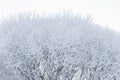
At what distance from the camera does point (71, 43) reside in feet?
83.4

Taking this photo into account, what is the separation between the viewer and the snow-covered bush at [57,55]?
2488 centimetres

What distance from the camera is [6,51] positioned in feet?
83.7

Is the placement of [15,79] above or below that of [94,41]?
below

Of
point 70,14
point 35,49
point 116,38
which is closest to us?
point 35,49

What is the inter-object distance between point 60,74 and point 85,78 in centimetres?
201

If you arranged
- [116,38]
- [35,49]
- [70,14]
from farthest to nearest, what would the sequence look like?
[70,14] → [116,38] → [35,49]

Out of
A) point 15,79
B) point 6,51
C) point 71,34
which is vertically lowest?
point 15,79

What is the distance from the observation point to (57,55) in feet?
81.6

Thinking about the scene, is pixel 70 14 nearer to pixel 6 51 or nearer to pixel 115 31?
pixel 115 31

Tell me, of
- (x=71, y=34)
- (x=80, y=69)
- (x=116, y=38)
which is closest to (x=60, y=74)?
(x=80, y=69)

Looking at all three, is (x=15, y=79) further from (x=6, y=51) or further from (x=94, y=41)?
(x=94, y=41)

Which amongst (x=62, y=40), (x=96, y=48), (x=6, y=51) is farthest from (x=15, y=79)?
(x=96, y=48)

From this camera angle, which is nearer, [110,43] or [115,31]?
[110,43]

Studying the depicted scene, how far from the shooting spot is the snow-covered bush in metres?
24.9
